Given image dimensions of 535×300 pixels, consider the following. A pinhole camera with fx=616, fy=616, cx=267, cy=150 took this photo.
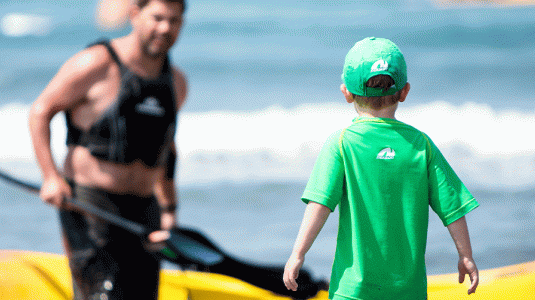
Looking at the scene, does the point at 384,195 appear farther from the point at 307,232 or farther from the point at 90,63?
the point at 90,63

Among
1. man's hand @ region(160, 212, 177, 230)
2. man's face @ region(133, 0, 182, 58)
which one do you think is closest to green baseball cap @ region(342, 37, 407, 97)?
man's face @ region(133, 0, 182, 58)

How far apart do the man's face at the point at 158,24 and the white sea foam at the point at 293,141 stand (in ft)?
16.2

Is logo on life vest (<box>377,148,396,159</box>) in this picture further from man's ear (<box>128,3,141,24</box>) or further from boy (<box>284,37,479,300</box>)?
man's ear (<box>128,3,141,24</box>)

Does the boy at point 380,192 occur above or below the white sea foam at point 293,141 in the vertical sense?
above

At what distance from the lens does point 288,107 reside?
36.1 ft

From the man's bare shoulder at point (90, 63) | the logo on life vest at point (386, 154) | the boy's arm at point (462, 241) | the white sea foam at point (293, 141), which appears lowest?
the white sea foam at point (293, 141)

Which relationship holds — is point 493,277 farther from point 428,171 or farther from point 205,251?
point 428,171

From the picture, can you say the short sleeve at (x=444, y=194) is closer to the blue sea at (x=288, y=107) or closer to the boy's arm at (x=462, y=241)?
the boy's arm at (x=462, y=241)

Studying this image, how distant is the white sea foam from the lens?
728 centimetres

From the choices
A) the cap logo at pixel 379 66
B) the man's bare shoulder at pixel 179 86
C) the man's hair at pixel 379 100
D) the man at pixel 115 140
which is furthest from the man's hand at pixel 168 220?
the cap logo at pixel 379 66

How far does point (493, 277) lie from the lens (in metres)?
2.89

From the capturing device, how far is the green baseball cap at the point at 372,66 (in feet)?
4.83

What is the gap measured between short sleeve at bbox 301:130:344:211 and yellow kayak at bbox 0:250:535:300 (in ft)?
3.88

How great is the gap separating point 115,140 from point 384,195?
1.00 meters
